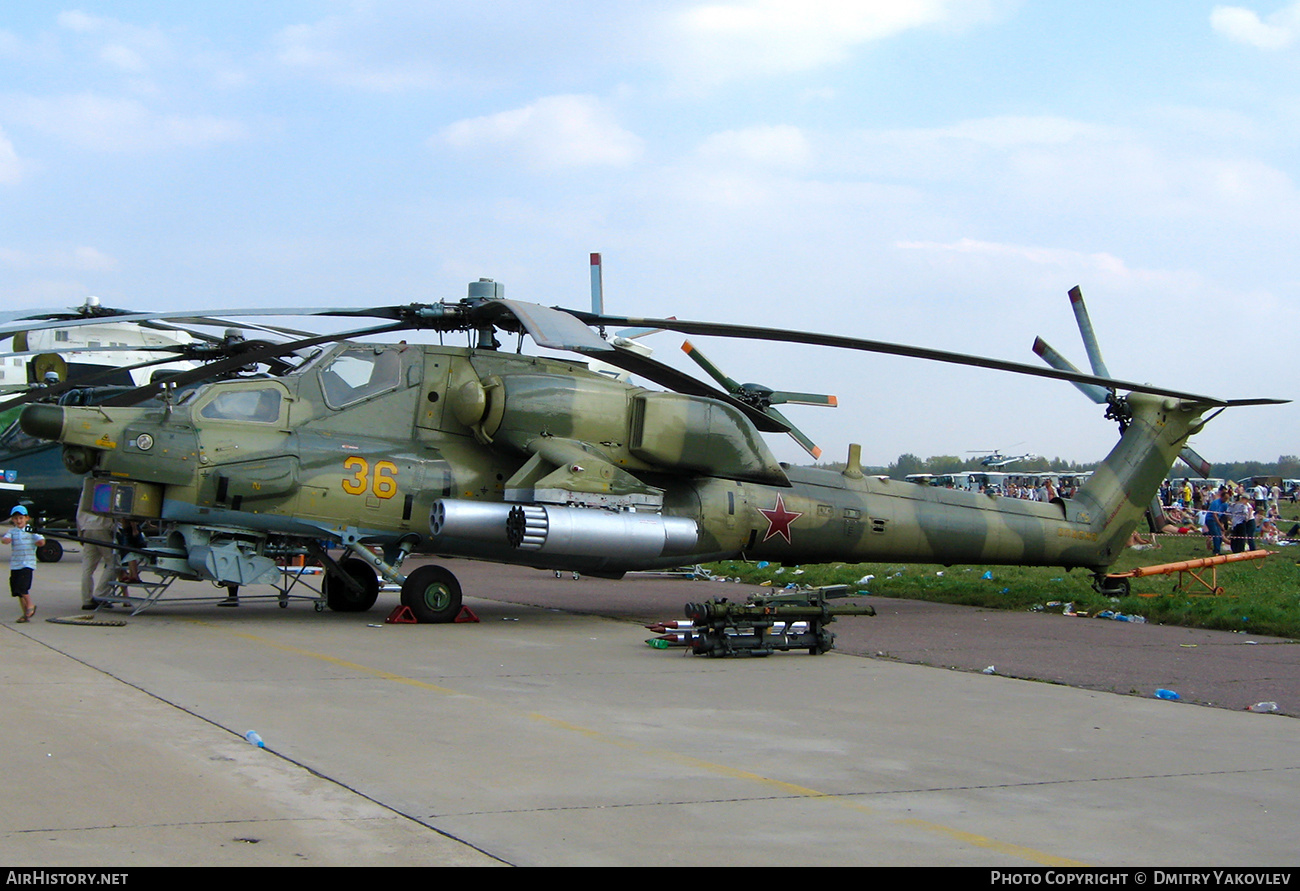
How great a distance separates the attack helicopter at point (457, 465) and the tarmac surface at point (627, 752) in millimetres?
1410

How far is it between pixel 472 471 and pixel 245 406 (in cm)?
264

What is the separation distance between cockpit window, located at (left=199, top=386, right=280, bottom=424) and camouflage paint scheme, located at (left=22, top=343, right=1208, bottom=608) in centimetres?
2

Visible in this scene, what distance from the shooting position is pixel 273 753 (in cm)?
615

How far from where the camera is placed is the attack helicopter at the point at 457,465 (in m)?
12.5

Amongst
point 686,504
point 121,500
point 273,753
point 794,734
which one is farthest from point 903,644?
point 121,500

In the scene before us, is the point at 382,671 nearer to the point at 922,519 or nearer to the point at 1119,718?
the point at 1119,718

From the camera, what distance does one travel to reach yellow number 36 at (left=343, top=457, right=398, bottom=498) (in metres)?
13.0

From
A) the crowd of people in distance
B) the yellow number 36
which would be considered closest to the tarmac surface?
the yellow number 36

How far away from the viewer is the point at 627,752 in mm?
6426

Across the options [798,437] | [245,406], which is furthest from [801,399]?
[245,406]

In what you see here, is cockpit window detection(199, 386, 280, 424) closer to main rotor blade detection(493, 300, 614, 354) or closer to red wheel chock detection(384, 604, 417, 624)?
red wheel chock detection(384, 604, 417, 624)

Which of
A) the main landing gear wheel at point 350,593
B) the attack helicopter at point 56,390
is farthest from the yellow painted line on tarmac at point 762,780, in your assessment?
the attack helicopter at point 56,390

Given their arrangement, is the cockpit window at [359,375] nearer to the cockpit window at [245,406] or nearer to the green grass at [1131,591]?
the cockpit window at [245,406]

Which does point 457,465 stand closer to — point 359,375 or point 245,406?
point 359,375
